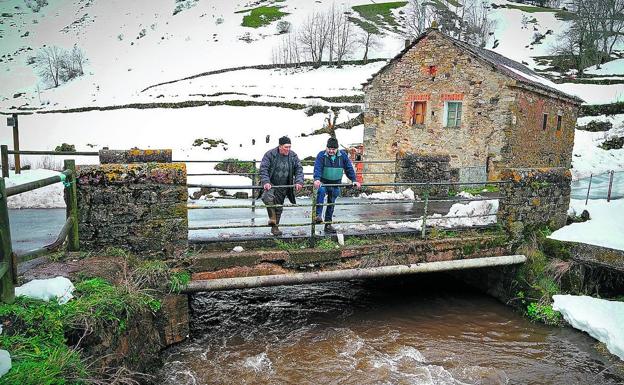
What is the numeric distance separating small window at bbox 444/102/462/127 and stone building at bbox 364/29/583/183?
4 centimetres

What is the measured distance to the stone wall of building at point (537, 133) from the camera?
17.4 metres

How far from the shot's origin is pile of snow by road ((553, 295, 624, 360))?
660 cm


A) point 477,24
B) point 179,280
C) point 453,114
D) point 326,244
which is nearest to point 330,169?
point 326,244

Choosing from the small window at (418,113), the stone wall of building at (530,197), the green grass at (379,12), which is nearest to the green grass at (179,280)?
the stone wall of building at (530,197)

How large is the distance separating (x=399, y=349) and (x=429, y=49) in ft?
51.9

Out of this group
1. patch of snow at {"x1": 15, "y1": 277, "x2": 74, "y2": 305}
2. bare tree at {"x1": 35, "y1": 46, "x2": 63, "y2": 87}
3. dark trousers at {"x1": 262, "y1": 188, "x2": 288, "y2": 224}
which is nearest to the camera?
patch of snow at {"x1": 15, "y1": 277, "x2": 74, "y2": 305}

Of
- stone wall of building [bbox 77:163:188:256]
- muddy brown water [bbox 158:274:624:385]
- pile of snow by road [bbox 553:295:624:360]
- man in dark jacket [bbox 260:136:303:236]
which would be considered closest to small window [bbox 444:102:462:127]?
muddy brown water [bbox 158:274:624:385]

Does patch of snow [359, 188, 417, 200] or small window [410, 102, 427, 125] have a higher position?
small window [410, 102, 427, 125]

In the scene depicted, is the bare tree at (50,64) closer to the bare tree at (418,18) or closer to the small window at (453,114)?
the bare tree at (418,18)

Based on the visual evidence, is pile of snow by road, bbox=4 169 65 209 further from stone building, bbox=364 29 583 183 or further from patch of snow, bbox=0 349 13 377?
stone building, bbox=364 29 583 183

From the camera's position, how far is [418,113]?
65.6ft

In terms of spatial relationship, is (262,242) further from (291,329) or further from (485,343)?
(485,343)

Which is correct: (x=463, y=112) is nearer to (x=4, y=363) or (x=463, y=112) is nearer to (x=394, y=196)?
(x=394, y=196)

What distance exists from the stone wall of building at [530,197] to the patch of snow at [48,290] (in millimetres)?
7492
